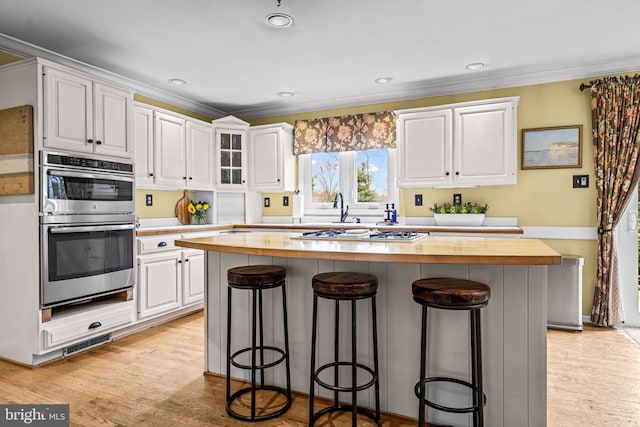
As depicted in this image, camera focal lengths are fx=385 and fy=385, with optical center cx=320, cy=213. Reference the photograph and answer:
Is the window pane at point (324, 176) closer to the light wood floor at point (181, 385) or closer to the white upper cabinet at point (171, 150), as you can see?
the white upper cabinet at point (171, 150)

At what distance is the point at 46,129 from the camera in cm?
276

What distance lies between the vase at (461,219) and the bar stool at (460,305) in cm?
237

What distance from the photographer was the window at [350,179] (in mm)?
4684

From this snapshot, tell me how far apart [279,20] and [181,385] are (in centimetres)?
256

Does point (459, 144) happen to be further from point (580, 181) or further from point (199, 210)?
point (199, 210)

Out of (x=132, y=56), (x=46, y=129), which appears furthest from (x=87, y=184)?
(x=132, y=56)

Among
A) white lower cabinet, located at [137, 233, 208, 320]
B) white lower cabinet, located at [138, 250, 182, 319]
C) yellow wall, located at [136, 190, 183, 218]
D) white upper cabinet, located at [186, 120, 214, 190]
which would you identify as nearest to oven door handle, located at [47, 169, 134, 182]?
white lower cabinet, located at [137, 233, 208, 320]

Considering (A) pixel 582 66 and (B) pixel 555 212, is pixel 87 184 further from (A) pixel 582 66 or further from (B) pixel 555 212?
(A) pixel 582 66

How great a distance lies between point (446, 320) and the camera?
1968 mm

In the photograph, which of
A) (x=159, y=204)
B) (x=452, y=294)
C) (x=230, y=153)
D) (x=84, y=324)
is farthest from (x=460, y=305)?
(x=230, y=153)

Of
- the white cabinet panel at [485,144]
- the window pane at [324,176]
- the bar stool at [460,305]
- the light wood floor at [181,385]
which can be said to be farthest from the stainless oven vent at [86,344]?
the white cabinet panel at [485,144]

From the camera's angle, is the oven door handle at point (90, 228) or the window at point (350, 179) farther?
the window at point (350, 179)

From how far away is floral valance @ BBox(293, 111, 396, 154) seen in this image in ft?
14.9

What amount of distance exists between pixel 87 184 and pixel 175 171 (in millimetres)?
1346
